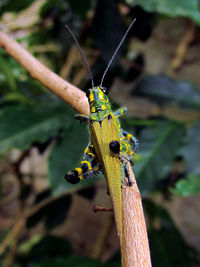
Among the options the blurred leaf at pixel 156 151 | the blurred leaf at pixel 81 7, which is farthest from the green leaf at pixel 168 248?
the blurred leaf at pixel 81 7

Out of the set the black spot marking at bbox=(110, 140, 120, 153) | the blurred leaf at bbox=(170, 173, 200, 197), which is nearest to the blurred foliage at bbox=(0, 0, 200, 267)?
the blurred leaf at bbox=(170, 173, 200, 197)

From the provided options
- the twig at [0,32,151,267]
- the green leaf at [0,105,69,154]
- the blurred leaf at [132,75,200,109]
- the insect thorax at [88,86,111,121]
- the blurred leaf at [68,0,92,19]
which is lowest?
the twig at [0,32,151,267]

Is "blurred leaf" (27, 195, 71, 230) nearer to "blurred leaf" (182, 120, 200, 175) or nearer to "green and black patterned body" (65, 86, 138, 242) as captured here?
"blurred leaf" (182, 120, 200, 175)

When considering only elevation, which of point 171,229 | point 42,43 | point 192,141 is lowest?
point 171,229

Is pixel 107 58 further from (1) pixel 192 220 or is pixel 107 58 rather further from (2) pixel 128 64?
(1) pixel 192 220

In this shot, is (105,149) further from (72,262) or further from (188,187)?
(72,262)

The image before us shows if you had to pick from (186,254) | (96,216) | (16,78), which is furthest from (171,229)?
(96,216)

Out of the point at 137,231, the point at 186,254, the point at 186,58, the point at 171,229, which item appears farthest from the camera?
the point at 186,58
